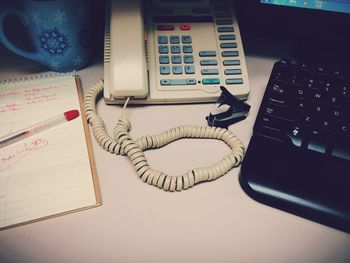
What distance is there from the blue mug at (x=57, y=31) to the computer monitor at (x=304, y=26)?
239 mm

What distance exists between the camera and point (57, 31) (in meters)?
0.45

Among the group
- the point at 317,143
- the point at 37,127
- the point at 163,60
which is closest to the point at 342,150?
the point at 317,143

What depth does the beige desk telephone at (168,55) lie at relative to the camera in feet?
1.45

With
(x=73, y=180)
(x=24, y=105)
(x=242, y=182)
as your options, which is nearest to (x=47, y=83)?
(x=24, y=105)

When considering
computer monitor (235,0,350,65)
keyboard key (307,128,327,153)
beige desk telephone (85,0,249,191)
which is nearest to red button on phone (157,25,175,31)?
beige desk telephone (85,0,249,191)

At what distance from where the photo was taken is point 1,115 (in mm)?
448

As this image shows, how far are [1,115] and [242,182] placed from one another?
1.01 feet

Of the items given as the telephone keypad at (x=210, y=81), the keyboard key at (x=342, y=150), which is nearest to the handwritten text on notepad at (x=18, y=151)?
the telephone keypad at (x=210, y=81)

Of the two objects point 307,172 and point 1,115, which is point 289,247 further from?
point 1,115

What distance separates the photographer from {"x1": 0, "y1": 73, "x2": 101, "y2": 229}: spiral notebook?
14.3 inches

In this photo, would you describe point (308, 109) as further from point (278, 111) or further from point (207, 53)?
point (207, 53)

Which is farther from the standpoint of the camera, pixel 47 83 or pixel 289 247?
pixel 47 83

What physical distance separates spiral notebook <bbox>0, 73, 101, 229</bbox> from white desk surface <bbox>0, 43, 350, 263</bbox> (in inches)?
0.5

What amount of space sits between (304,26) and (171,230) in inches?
17.0
